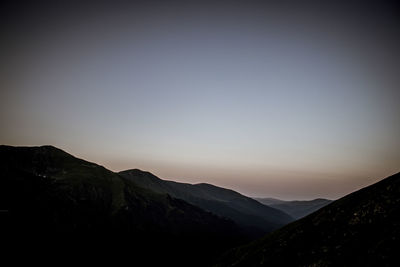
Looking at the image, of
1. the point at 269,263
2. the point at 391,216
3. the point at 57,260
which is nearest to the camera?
the point at 391,216

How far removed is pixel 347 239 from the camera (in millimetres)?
43531

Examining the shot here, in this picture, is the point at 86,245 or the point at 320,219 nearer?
the point at 320,219

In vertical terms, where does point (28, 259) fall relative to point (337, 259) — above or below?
below

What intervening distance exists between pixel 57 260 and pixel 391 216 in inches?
7690

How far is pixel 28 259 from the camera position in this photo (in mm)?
157000

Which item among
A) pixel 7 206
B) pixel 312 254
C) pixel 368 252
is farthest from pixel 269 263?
pixel 7 206

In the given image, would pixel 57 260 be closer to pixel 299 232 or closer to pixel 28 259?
pixel 28 259

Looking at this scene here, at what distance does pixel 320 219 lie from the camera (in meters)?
62.0

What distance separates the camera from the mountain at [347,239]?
35669mm

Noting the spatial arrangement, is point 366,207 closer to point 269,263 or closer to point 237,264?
point 269,263

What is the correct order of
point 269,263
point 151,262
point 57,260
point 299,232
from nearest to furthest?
1. point 269,263
2. point 299,232
3. point 57,260
4. point 151,262

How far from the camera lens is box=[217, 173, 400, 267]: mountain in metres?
35.7

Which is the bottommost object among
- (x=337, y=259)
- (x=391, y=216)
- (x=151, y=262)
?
(x=151, y=262)

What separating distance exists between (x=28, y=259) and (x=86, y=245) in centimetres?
4412
